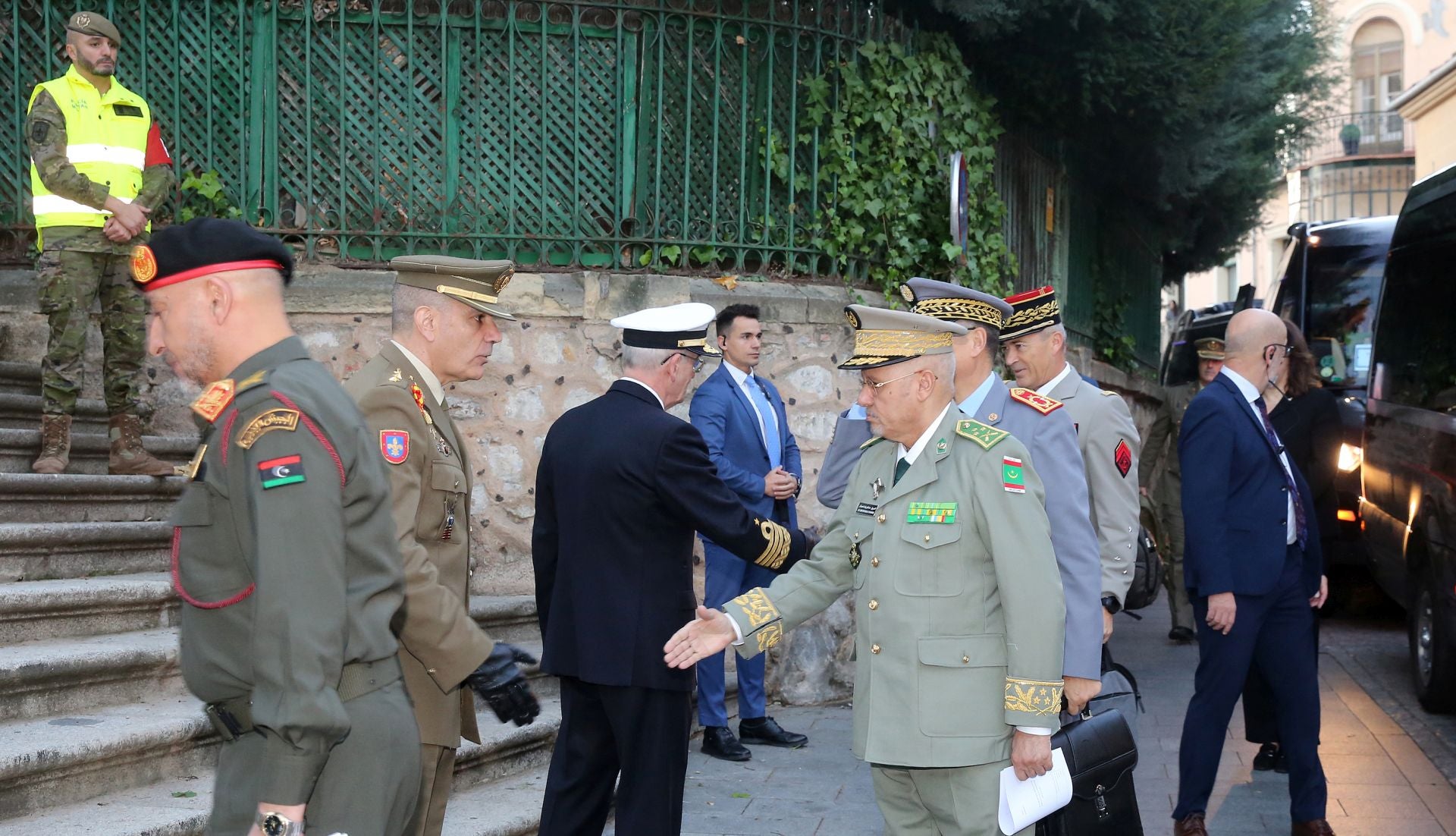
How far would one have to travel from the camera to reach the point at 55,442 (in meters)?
6.92

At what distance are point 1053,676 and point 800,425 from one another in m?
4.83

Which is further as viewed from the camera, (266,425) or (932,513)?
(932,513)

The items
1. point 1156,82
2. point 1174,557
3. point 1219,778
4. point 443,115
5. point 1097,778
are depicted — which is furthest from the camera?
point 1156,82

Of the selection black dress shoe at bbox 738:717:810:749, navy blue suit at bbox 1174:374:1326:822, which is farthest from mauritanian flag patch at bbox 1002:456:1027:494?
black dress shoe at bbox 738:717:810:749

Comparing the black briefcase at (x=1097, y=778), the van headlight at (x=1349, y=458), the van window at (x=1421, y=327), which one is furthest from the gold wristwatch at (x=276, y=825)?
the van headlight at (x=1349, y=458)

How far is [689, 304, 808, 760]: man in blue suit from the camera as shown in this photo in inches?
287

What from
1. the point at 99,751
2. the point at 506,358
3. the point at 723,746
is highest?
the point at 506,358

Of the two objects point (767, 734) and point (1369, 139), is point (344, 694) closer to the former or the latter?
point (767, 734)

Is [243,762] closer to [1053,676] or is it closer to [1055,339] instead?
[1053,676]

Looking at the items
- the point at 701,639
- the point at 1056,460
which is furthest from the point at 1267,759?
the point at 701,639

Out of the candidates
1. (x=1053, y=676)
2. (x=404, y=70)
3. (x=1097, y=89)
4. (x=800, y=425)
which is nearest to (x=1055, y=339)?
(x=1053, y=676)

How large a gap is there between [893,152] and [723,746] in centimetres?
382

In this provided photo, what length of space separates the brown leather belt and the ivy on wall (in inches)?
240

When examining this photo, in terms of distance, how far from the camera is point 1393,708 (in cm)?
870
